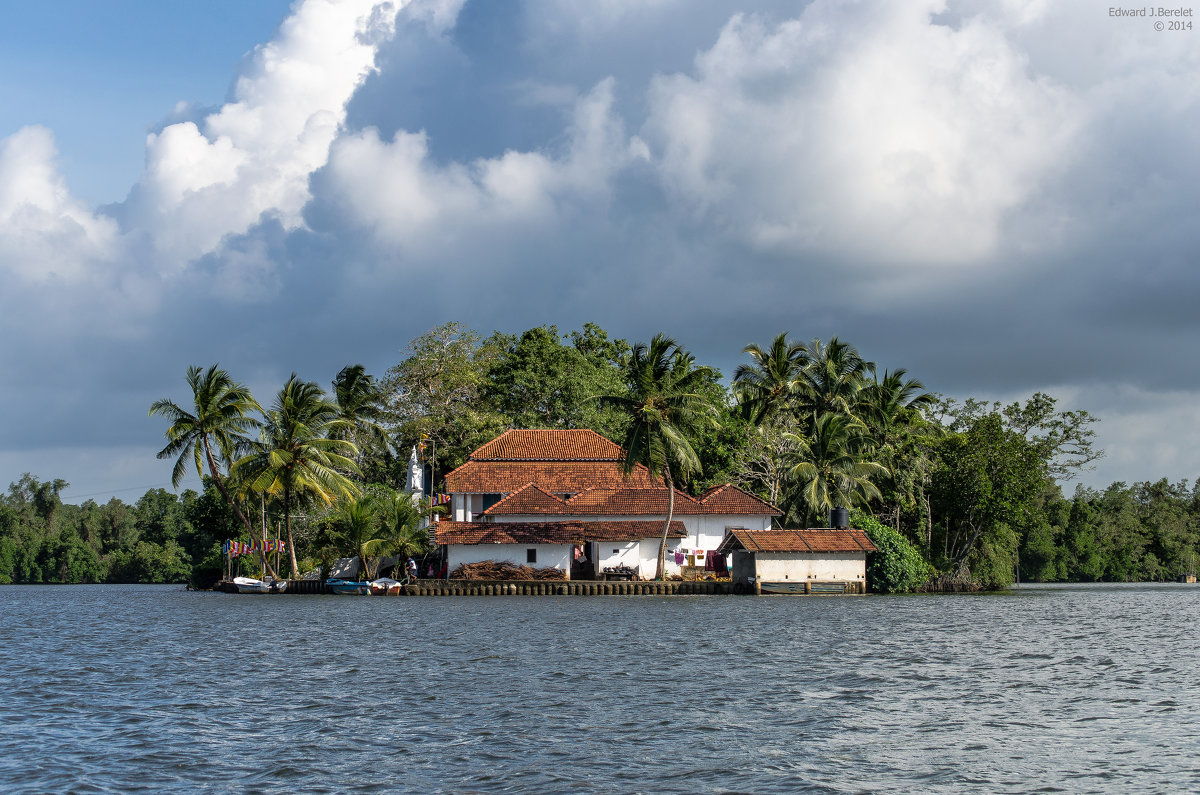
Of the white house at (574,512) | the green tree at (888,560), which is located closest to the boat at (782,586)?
the green tree at (888,560)

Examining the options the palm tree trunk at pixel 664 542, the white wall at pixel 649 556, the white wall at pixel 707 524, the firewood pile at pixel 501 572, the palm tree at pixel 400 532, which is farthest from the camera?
the white wall at pixel 707 524

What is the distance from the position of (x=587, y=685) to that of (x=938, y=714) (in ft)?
21.3

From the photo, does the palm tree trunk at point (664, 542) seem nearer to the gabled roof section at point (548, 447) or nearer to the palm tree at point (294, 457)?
the gabled roof section at point (548, 447)

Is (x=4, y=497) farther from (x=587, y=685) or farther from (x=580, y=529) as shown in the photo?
(x=587, y=685)

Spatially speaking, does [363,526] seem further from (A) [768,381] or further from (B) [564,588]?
(A) [768,381]

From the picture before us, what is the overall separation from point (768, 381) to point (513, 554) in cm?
1783

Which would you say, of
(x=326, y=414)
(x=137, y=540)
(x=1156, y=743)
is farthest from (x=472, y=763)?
(x=137, y=540)

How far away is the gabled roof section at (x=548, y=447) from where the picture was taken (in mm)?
57625

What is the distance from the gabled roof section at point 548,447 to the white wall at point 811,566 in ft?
40.0

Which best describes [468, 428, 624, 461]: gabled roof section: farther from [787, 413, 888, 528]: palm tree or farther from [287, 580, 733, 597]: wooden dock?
[787, 413, 888, 528]: palm tree

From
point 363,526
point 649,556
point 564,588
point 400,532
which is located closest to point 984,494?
point 649,556

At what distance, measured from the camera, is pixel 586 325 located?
7481 centimetres

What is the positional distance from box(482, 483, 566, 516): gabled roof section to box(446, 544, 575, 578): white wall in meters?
2.28

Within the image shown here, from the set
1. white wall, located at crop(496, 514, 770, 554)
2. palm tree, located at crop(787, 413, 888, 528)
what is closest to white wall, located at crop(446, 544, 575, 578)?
white wall, located at crop(496, 514, 770, 554)
